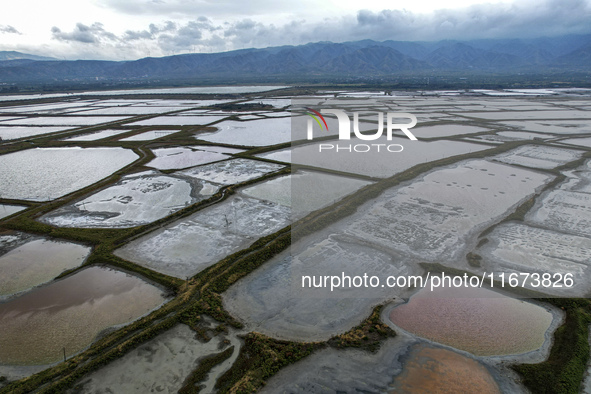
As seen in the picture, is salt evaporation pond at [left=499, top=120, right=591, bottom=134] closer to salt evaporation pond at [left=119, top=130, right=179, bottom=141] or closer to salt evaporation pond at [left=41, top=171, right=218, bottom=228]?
salt evaporation pond at [left=41, top=171, right=218, bottom=228]

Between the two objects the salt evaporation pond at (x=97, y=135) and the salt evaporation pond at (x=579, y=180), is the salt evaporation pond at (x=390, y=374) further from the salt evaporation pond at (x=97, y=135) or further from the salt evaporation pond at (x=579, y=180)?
the salt evaporation pond at (x=97, y=135)

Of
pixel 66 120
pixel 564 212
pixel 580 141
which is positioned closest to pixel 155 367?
pixel 564 212

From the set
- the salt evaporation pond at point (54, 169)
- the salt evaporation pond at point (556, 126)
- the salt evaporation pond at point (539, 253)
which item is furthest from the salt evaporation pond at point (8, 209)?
the salt evaporation pond at point (556, 126)

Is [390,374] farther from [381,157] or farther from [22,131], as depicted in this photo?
[22,131]

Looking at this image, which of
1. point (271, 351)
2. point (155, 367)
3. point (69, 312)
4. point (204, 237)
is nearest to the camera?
point (155, 367)

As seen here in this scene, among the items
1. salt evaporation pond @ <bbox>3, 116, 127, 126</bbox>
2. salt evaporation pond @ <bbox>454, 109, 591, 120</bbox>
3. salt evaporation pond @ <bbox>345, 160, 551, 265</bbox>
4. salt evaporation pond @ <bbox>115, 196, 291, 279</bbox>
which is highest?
salt evaporation pond @ <bbox>454, 109, 591, 120</bbox>

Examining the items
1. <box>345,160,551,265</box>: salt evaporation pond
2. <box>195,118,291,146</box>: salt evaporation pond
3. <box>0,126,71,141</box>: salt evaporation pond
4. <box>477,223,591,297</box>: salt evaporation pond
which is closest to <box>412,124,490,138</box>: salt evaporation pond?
<box>345,160,551,265</box>: salt evaporation pond
